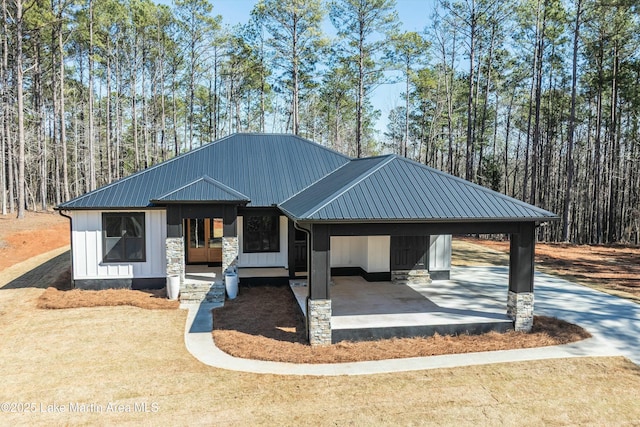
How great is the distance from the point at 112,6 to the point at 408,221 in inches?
1085

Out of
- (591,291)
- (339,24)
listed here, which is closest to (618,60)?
(339,24)

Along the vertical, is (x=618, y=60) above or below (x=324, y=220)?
above

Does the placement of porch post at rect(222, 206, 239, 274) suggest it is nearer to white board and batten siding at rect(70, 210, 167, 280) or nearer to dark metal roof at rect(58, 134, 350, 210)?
dark metal roof at rect(58, 134, 350, 210)

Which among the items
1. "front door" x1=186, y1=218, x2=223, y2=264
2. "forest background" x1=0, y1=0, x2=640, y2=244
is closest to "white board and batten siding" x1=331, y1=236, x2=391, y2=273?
"front door" x1=186, y1=218, x2=223, y2=264

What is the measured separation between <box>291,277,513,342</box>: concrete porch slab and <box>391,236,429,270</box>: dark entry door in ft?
2.51

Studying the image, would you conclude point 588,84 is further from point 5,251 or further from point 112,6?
point 5,251

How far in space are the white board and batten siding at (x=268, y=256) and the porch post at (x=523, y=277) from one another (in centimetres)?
728

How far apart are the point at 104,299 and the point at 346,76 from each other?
24.3 meters

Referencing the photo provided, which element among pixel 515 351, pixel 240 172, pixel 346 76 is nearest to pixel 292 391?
pixel 515 351

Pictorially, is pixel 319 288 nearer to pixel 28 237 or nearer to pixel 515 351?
pixel 515 351

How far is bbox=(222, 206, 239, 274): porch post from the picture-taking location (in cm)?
1191

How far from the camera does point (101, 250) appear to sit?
12102 mm

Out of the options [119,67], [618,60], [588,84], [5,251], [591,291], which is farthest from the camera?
[119,67]

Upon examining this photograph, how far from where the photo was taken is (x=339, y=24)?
26.0 meters
